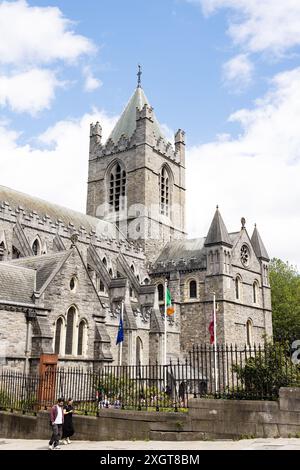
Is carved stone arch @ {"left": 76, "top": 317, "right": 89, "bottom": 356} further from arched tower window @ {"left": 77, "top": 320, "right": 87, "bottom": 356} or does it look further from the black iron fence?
the black iron fence

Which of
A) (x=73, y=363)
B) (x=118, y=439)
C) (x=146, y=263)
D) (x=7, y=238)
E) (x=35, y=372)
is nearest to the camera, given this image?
(x=118, y=439)

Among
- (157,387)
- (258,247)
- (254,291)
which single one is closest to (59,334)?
(157,387)

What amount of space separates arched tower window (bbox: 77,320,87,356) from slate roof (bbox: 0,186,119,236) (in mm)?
13655

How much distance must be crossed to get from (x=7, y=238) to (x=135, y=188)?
20.1 m

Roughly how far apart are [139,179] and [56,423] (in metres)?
38.1

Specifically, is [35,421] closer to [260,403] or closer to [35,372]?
[35,372]

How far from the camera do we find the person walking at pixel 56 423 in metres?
13.9

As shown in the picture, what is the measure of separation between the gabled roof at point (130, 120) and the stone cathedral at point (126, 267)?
6.6 inches

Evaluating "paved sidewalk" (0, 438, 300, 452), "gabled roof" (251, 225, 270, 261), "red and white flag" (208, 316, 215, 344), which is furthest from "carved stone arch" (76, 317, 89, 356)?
"gabled roof" (251, 225, 270, 261)

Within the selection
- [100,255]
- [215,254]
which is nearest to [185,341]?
[215,254]

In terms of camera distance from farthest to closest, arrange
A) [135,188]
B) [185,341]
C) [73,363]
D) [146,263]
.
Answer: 1. [135,188]
2. [146,263]
3. [185,341]
4. [73,363]

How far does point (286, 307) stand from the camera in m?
52.3

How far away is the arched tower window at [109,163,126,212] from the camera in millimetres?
51594

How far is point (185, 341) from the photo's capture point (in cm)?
4053
